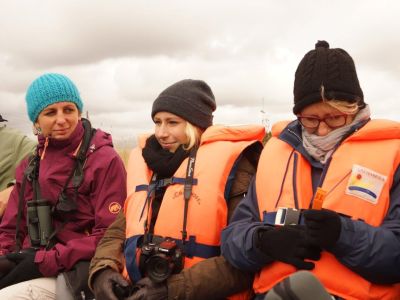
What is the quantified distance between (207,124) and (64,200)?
1.29 metres

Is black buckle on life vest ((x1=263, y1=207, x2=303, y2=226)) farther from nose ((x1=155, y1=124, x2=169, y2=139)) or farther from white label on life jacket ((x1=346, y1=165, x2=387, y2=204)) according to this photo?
nose ((x1=155, y1=124, x2=169, y2=139))

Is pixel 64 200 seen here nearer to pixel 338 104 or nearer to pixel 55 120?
pixel 55 120

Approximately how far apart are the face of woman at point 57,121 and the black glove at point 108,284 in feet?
4.22

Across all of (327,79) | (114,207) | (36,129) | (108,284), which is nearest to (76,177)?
(114,207)

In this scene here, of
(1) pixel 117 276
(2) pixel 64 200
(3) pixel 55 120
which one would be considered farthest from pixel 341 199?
(3) pixel 55 120

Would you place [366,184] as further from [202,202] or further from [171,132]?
[171,132]

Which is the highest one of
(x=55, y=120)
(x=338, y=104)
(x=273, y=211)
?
(x=338, y=104)

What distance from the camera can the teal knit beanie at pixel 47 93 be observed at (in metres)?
3.74

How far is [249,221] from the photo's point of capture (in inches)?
108

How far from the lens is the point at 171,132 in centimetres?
329

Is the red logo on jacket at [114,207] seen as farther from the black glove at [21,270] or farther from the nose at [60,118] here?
the nose at [60,118]

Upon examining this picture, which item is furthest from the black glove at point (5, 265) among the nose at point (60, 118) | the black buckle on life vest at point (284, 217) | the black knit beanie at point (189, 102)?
the black buckle on life vest at point (284, 217)

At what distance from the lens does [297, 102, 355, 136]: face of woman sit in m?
2.58

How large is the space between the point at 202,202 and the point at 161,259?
46cm
